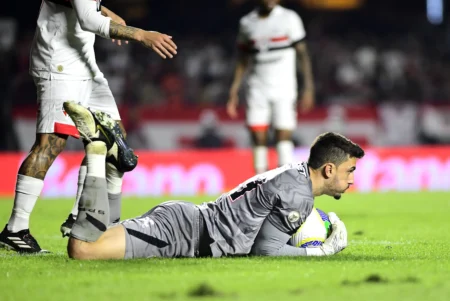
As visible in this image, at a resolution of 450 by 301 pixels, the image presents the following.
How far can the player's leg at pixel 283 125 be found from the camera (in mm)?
10367

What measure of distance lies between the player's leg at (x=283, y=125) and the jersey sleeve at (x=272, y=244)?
16.5ft

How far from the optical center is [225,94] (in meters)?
19.4

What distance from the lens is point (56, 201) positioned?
13.0m

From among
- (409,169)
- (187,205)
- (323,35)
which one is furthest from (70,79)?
(323,35)

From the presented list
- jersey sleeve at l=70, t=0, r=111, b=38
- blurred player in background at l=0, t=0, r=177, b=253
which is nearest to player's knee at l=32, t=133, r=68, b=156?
blurred player in background at l=0, t=0, r=177, b=253

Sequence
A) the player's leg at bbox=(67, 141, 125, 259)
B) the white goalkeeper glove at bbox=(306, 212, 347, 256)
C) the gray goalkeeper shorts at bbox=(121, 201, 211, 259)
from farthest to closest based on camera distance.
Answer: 1. the white goalkeeper glove at bbox=(306, 212, 347, 256)
2. the gray goalkeeper shorts at bbox=(121, 201, 211, 259)
3. the player's leg at bbox=(67, 141, 125, 259)

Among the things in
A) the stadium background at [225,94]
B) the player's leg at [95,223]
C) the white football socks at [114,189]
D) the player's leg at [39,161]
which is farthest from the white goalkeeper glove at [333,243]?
the stadium background at [225,94]

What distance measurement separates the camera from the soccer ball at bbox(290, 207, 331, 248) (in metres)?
5.53

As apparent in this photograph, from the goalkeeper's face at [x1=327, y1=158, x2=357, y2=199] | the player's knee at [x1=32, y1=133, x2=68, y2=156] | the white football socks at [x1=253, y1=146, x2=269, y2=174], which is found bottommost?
the white football socks at [x1=253, y1=146, x2=269, y2=174]

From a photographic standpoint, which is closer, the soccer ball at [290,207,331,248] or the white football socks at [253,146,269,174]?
the soccer ball at [290,207,331,248]

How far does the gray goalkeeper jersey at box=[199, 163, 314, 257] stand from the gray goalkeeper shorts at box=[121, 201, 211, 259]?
2.9 inches

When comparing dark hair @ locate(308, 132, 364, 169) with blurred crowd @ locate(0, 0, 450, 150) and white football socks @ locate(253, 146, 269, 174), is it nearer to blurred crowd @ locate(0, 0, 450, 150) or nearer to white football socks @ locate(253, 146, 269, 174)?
white football socks @ locate(253, 146, 269, 174)

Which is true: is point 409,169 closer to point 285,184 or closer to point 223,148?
point 223,148

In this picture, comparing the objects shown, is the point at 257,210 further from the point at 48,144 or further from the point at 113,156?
the point at 48,144
